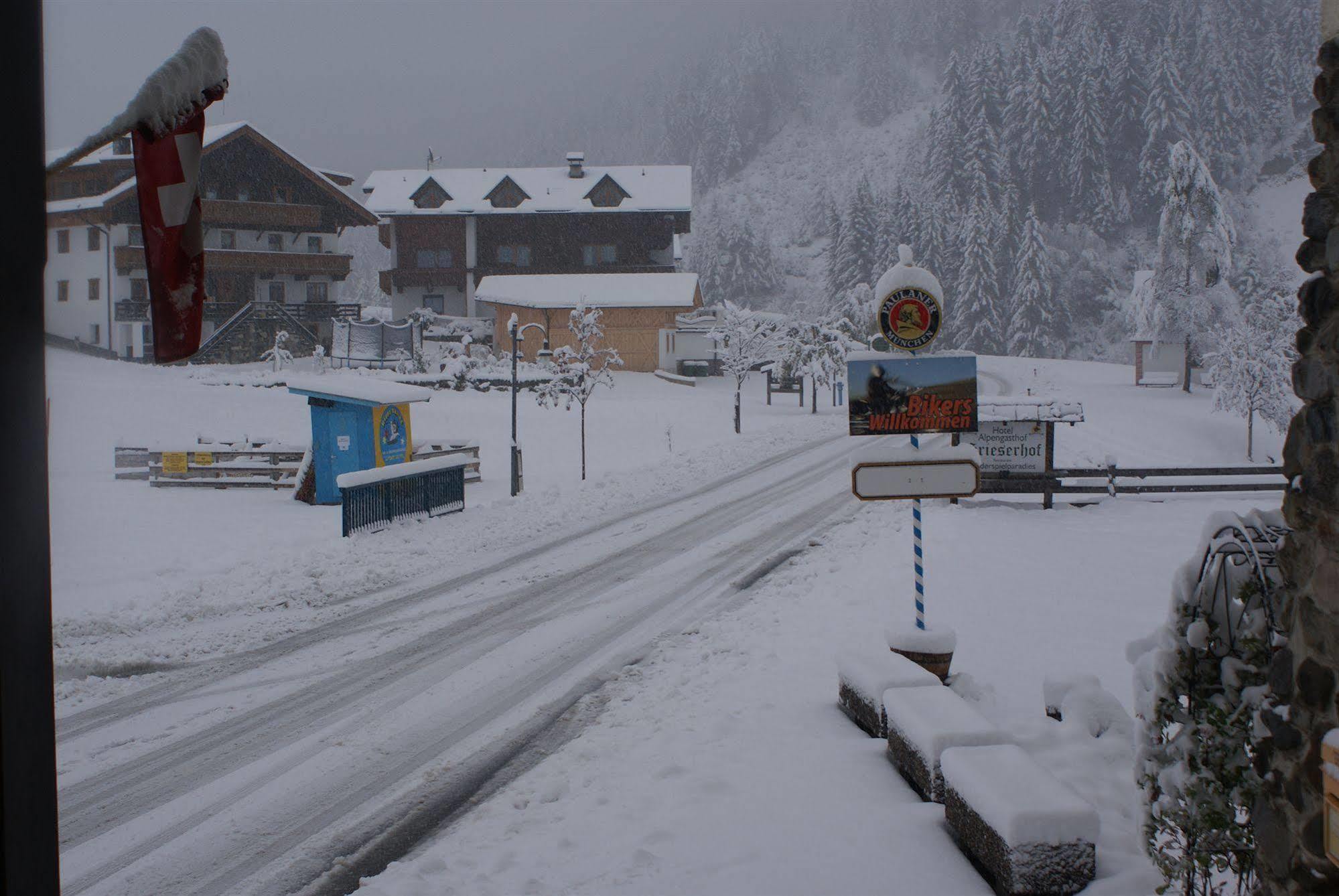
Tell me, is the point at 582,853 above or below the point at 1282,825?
below

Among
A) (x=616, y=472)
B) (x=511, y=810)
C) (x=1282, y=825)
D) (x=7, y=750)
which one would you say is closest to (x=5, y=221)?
(x=7, y=750)

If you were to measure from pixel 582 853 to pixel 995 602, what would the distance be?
7519mm

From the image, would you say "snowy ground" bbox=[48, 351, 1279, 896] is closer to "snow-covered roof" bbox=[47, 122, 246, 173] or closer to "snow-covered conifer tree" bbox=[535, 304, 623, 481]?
"snow-covered conifer tree" bbox=[535, 304, 623, 481]

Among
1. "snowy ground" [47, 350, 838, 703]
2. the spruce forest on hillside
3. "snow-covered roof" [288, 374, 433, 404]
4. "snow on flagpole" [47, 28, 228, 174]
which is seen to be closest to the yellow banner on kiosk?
"snow-covered roof" [288, 374, 433, 404]

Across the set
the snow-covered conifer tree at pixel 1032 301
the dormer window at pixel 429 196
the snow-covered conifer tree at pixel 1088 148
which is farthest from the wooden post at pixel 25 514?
the snow-covered conifer tree at pixel 1088 148

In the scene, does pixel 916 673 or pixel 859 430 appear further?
pixel 859 430

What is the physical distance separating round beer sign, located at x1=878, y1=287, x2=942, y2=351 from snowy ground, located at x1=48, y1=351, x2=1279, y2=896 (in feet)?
10.2

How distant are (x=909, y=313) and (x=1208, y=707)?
16.5 feet

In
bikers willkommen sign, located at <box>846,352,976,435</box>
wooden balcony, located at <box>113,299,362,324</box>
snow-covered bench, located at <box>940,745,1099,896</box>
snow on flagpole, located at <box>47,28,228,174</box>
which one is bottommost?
snow-covered bench, located at <box>940,745,1099,896</box>

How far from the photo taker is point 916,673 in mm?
7859

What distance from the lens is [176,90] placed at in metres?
3.29

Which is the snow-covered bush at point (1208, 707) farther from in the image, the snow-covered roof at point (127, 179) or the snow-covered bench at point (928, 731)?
the snow-covered roof at point (127, 179)

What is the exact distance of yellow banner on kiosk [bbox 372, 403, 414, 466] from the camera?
20938 millimetres

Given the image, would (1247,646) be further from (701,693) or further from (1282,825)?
(701,693)
